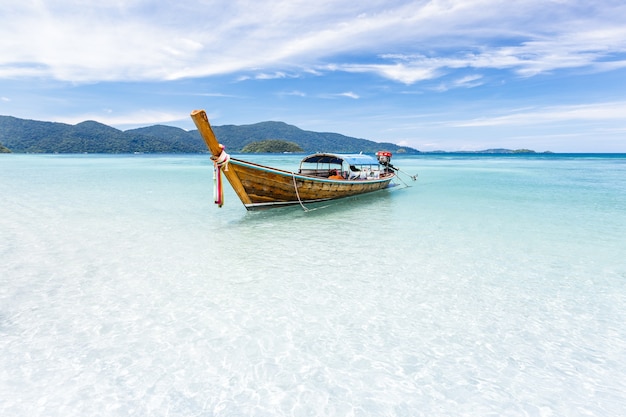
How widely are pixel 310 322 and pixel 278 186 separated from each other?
9286 mm

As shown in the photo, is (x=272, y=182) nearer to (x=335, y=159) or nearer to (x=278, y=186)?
(x=278, y=186)

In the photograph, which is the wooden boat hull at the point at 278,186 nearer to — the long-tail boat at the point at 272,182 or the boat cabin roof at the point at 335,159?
the long-tail boat at the point at 272,182


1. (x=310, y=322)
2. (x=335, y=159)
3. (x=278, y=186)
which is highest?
(x=335, y=159)

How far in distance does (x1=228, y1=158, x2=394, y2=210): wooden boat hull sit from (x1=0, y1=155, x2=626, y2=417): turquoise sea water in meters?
2.51

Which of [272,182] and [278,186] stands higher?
[272,182]

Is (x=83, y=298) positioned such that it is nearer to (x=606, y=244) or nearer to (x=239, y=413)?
(x=239, y=413)

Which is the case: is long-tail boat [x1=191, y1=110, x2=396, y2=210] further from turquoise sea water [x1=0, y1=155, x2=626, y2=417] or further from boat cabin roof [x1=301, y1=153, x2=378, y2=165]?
turquoise sea water [x1=0, y1=155, x2=626, y2=417]

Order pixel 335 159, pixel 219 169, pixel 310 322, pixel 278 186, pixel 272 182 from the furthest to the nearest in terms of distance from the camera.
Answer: pixel 335 159 → pixel 278 186 → pixel 272 182 → pixel 219 169 → pixel 310 322

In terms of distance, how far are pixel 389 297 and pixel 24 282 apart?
702cm

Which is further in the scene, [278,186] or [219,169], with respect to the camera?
[278,186]

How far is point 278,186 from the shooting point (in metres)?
14.5

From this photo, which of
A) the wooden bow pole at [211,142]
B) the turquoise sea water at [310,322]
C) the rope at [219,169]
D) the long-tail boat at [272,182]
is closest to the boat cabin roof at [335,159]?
the long-tail boat at [272,182]

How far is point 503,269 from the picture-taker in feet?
26.8

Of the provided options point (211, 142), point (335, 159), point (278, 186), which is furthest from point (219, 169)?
point (335, 159)
